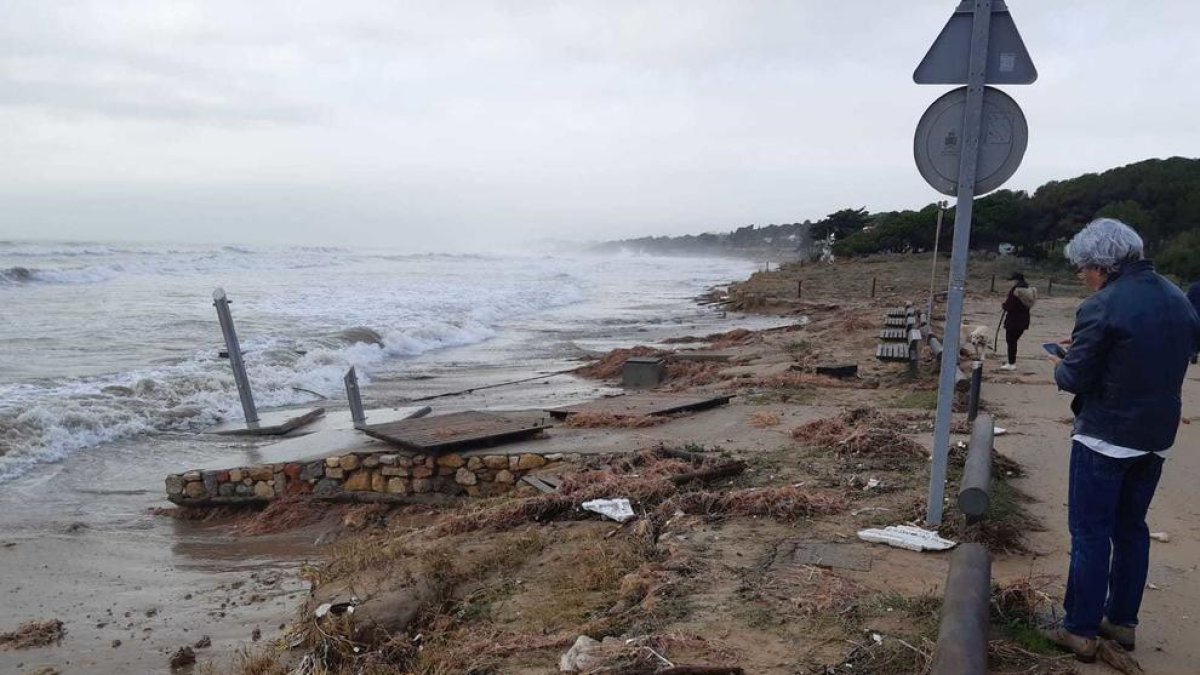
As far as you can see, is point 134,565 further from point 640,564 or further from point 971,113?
point 971,113

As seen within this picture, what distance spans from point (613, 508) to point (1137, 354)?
11.3 ft

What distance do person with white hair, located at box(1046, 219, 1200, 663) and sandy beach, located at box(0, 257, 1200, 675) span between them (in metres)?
0.28

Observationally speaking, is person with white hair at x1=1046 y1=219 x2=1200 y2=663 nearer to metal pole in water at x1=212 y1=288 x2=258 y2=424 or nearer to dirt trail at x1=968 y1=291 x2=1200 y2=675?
dirt trail at x1=968 y1=291 x2=1200 y2=675

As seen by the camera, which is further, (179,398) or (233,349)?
(179,398)

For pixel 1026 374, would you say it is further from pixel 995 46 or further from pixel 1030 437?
pixel 995 46

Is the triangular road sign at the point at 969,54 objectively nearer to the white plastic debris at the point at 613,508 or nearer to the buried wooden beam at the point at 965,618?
the buried wooden beam at the point at 965,618

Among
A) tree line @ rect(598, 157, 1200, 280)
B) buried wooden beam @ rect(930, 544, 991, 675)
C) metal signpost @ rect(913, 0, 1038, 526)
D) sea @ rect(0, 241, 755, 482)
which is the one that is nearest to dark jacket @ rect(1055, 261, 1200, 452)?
buried wooden beam @ rect(930, 544, 991, 675)

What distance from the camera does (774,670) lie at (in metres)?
3.37

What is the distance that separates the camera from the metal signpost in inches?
167

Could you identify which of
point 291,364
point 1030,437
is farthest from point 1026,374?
point 291,364

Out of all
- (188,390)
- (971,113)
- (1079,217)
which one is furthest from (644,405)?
(1079,217)

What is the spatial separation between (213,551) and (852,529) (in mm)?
5122

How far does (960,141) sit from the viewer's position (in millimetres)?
4359

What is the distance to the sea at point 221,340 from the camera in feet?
37.0
